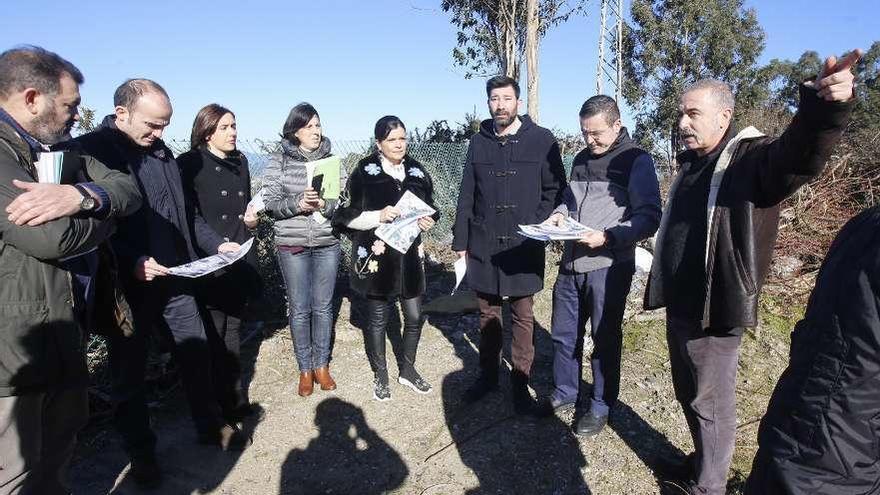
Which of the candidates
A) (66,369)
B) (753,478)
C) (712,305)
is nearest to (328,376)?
(66,369)

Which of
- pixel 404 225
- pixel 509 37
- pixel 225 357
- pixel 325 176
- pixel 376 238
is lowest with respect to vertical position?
pixel 225 357

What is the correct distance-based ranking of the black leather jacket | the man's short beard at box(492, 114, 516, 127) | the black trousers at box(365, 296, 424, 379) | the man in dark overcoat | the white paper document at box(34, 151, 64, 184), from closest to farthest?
the man in dark overcoat < the white paper document at box(34, 151, 64, 184) < the black leather jacket < the man's short beard at box(492, 114, 516, 127) < the black trousers at box(365, 296, 424, 379)

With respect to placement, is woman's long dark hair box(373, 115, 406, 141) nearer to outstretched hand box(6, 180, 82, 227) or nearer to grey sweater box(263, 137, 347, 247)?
grey sweater box(263, 137, 347, 247)

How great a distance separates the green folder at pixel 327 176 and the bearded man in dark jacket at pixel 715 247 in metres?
2.09

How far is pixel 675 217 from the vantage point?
2568 millimetres

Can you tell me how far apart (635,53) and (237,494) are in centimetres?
2425

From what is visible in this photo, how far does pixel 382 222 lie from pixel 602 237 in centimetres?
145

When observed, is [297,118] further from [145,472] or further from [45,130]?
[145,472]

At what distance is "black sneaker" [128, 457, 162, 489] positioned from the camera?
9.76ft

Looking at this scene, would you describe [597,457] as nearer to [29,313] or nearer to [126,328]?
[126,328]

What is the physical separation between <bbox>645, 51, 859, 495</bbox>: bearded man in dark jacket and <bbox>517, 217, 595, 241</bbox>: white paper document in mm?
431

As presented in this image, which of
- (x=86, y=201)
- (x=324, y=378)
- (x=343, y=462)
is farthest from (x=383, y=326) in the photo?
(x=86, y=201)

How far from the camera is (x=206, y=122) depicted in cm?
336

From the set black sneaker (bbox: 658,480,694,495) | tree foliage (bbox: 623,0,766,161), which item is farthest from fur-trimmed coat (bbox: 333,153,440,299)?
tree foliage (bbox: 623,0,766,161)
